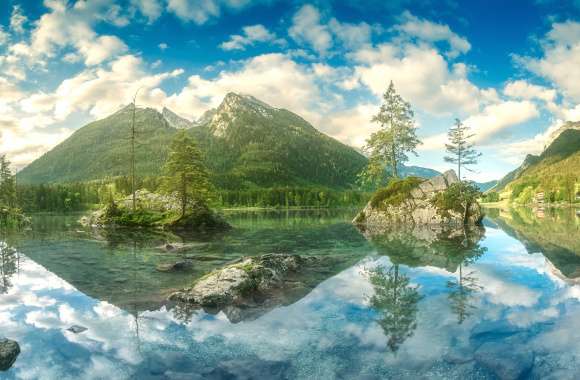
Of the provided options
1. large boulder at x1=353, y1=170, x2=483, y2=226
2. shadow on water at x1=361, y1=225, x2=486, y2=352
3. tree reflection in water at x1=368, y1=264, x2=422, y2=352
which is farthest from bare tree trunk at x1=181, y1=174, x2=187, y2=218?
tree reflection in water at x1=368, y1=264, x2=422, y2=352

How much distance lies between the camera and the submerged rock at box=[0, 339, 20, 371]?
8.84 metres

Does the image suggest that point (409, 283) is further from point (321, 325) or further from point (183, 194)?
point (183, 194)

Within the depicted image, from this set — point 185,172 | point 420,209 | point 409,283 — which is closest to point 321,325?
point 409,283

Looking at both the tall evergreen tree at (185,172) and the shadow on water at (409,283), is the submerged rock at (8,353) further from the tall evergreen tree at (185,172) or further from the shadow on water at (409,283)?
the tall evergreen tree at (185,172)

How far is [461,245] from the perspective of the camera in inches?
1166

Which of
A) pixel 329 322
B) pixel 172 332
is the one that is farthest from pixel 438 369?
pixel 172 332

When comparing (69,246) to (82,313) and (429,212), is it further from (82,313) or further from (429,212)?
(429,212)

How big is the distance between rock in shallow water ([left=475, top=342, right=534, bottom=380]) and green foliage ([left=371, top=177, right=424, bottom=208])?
4460cm

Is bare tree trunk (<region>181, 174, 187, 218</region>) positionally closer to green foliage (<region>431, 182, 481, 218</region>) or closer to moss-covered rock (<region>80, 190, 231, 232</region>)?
moss-covered rock (<region>80, 190, 231, 232</region>)

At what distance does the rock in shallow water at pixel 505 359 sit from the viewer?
8.32 m

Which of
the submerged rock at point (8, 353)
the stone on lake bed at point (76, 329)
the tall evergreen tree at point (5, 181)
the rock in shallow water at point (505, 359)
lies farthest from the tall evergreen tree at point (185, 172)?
the tall evergreen tree at point (5, 181)

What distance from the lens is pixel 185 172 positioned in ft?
168

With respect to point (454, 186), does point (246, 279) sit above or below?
below

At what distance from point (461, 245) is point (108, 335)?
26.5 m
